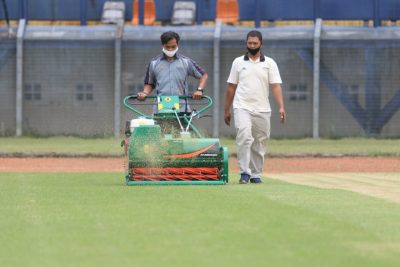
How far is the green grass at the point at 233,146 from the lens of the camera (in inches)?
1097

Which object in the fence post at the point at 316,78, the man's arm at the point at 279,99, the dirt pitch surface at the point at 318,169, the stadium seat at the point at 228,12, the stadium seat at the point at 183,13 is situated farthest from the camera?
the stadium seat at the point at 183,13

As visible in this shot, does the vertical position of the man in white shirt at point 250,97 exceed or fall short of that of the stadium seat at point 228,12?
it falls short

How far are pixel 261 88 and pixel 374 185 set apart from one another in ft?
6.12

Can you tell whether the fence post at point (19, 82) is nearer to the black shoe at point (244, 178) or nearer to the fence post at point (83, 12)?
the fence post at point (83, 12)

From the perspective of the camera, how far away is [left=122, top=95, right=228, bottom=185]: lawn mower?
624 inches

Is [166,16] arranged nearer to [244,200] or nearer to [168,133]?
[168,133]

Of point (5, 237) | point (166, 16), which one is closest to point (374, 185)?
point (5, 237)

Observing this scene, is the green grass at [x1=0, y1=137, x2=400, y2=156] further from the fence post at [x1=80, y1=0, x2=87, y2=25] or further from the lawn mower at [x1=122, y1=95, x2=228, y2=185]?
the lawn mower at [x1=122, y1=95, x2=228, y2=185]

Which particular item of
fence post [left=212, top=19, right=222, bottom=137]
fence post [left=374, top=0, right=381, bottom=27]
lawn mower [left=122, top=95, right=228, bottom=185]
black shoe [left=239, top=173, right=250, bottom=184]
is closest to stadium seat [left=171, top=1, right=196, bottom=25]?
fence post [left=212, top=19, right=222, bottom=137]

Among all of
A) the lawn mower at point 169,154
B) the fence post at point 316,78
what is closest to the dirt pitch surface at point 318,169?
the lawn mower at point 169,154

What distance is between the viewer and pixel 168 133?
55.0ft

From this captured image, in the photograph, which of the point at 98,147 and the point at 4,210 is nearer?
the point at 4,210

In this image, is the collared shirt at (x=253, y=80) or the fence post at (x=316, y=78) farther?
the fence post at (x=316, y=78)

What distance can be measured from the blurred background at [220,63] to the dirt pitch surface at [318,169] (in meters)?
7.72
